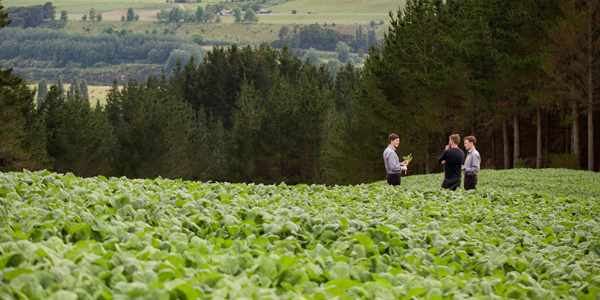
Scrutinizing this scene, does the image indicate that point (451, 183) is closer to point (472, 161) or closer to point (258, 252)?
point (472, 161)

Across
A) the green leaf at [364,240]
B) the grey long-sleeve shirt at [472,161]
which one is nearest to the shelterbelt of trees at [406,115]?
the grey long-sleeve shirt at [472,161]

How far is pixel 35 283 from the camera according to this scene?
3.75 metres

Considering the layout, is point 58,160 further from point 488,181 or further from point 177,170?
point 488,181

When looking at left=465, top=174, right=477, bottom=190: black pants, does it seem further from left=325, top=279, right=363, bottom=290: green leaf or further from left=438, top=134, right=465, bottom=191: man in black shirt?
left=325, top=279, right=363, bottom=290: green leaf

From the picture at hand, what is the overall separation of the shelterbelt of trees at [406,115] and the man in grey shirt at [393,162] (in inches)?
1026

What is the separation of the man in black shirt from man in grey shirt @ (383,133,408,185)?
1.12 m

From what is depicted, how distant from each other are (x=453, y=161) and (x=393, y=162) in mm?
1637

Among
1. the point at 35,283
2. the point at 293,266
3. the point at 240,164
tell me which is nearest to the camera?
the point at 35,283

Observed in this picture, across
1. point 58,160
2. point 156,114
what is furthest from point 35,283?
point 156,114

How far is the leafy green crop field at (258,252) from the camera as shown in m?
4.09

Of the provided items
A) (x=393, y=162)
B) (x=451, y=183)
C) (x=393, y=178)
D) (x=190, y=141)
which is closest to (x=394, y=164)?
(x=393, y=162)

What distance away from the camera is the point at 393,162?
16594 mm

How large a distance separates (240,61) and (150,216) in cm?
10141

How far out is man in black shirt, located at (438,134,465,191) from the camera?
1619cm
